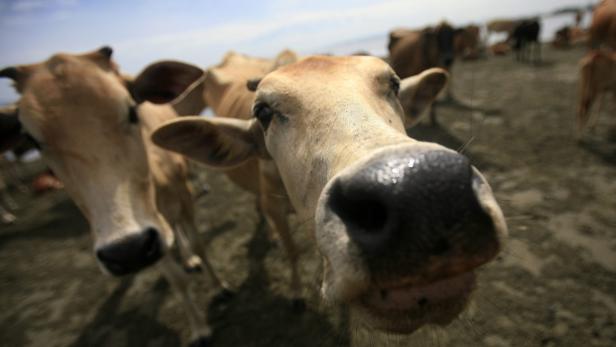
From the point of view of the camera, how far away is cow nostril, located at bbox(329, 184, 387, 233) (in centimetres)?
98

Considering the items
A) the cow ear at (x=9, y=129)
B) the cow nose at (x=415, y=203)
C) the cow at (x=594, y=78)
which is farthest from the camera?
the cow at (x=594, y=78)

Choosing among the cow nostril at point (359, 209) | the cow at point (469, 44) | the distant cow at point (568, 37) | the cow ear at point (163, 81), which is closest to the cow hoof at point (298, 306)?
the cow ear at point (163, 81)

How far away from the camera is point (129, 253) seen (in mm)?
2238

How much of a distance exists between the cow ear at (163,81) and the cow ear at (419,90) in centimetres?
201

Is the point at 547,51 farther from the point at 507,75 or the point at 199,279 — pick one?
the point at 199,279

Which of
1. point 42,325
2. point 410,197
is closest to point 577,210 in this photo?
point 410,197

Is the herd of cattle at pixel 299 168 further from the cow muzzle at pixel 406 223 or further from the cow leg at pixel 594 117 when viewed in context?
the cow leg at pixel 594 117

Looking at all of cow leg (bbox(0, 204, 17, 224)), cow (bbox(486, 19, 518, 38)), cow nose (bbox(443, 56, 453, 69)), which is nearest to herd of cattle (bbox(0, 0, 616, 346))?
cow leg (bbox(0, 204, 17, 224))

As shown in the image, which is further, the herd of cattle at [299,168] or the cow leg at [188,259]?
the cow leg at [188,259]

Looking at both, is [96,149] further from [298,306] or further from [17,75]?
[298,306]

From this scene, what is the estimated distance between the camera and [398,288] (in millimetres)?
1102

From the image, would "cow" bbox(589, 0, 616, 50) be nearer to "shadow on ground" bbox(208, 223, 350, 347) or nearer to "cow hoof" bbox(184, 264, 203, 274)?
"shadow on ground" bbox(208, 223, 350, 347)

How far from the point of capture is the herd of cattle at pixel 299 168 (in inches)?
38.4

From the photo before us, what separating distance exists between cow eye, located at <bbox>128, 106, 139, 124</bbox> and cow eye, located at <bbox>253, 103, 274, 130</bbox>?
1.23 metres
